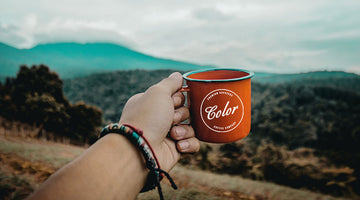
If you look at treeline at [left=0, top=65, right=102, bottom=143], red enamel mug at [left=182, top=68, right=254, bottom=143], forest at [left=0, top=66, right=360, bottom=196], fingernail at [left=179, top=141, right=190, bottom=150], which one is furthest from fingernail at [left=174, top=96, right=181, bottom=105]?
treeline at [left=0, top=65, right=102, bottom=143]

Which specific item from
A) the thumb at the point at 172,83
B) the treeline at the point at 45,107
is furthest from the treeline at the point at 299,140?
the treeline at the point at 45,107

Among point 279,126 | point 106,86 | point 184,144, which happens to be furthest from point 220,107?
point 106,86

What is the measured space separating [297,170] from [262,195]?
1715mm

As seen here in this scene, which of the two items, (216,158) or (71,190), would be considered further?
(216,158)

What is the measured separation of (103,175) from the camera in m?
1.60

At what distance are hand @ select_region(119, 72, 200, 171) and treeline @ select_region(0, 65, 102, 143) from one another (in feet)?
62.5

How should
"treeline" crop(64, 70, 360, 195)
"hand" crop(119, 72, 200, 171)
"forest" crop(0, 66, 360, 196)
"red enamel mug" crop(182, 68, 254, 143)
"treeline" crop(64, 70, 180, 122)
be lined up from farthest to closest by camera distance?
"treeline" crop(64, 70, 180, 122) → "forest" crop(0, 66, 360, 196) → "treeline" crop(64, 70, 360, 195) → "hand" crop(119, 72, 200, 171) → "red enamel mug" crop(182, 68, 254, 143)

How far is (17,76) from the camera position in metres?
21.4

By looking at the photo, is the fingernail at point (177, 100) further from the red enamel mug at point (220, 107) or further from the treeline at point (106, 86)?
the treeline at point (106, 86)

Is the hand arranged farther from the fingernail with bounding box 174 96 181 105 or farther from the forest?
the forest

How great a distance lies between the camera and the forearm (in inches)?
55.9

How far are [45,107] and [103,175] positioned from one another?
2025cm

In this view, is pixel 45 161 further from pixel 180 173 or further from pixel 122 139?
pixel 122 139

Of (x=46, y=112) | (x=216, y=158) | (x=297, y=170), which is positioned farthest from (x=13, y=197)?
(x=46, y=112)
